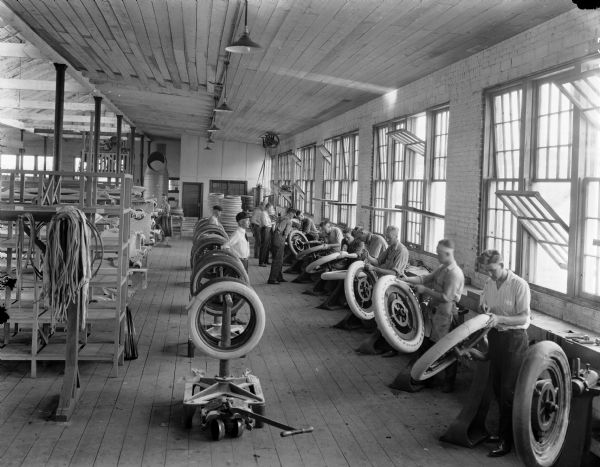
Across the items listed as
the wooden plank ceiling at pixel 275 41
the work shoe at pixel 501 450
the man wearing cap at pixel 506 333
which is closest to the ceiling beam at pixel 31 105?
the wooden plank ceiling at pixel 275 41

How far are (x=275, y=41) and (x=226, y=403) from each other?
473cm

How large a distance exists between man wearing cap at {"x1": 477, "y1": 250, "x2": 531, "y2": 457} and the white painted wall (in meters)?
24.1

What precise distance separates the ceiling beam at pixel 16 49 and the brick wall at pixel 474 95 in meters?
6.05

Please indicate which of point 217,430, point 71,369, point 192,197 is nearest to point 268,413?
point 217,430

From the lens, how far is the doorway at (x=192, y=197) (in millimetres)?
29188

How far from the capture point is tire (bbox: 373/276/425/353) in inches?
264

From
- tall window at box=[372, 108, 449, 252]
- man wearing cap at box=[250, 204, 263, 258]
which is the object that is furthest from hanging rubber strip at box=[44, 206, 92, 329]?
man wearing cap at box=[250, 204, 263, 258]

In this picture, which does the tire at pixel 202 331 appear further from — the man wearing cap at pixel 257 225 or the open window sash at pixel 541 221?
the man wearing cap at pixel 257 225

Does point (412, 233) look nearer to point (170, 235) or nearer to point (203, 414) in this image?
point (203, 414)

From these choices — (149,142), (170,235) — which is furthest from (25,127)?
(149,142)

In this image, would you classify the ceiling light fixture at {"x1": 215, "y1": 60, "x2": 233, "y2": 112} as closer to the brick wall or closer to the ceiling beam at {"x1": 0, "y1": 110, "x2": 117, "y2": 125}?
the brick wall

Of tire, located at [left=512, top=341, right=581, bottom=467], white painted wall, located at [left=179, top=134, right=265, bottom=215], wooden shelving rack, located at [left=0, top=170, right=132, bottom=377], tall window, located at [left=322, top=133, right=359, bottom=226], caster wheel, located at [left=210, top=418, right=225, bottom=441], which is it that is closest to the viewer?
tire, located at [left=512, top=341, right=581, bottom=467]

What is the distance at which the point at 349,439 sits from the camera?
5.34 m

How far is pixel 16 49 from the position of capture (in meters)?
9.80
